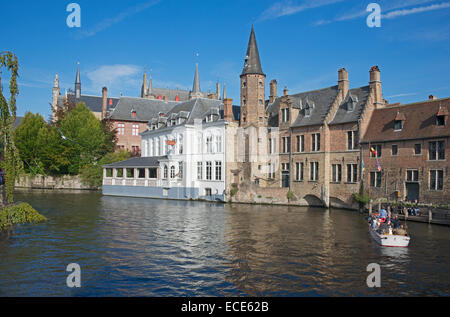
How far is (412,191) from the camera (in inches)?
1390

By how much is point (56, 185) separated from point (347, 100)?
5494 centimetres

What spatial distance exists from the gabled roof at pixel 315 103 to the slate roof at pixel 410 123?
206 inches

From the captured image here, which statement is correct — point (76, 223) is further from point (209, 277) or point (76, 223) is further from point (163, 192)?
point (163, 192)

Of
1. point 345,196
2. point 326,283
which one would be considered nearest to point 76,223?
point 326,283

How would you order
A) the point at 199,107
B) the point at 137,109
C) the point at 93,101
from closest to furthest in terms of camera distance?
the point at 199,107, the point at 137,109, the point at 93,101

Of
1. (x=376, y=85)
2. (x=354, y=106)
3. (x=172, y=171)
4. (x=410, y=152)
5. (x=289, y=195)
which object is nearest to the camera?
(x=410, y=152)

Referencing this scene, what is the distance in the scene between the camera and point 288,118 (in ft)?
152

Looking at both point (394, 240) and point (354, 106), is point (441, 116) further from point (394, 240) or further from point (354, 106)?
point (394, 240)

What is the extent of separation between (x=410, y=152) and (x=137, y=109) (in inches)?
2205

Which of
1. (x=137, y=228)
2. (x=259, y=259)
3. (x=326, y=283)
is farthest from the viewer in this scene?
(x=137, y=228)

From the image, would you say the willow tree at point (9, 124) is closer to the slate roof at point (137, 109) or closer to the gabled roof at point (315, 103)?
the gabled roof at point (315, 103)

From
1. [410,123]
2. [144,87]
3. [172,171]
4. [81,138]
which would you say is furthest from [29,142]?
[410,123]

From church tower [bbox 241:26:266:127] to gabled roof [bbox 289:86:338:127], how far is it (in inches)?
154

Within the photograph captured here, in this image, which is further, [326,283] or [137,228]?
[137,228]
